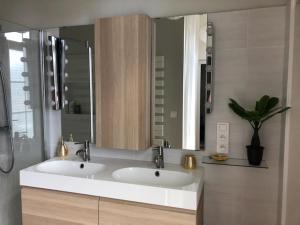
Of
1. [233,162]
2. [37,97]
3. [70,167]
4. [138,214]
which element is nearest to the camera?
[138,214]

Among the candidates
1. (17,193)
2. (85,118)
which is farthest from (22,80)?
(17,193)

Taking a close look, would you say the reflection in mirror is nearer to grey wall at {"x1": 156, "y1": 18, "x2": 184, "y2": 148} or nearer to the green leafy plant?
grey wall at {"x1": 156, "y1": 18, "x2": 184, "y2": 148}

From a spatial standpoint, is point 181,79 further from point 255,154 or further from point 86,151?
point 86,151

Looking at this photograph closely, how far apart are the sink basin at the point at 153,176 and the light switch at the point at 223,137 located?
12.9 inches

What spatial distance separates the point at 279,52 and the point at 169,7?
0.86 metres

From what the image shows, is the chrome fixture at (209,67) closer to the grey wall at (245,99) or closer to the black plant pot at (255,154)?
the grey wall at (245,99)

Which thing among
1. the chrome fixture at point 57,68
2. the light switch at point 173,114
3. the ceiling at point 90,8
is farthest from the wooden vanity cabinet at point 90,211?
the ceiling at point 90,8

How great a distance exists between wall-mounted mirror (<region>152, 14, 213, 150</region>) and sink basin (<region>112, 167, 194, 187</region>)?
0.23 meters

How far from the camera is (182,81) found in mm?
1931

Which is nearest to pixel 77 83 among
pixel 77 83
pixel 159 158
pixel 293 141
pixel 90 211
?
pixel 77 83

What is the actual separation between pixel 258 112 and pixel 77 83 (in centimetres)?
147

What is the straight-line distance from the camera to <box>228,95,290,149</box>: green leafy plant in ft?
5.46

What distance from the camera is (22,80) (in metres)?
2.28

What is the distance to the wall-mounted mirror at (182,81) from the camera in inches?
73.7
